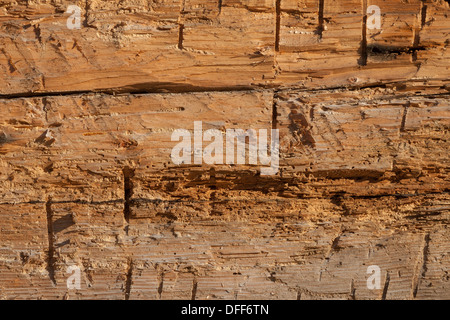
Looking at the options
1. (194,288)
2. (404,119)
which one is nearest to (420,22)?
(404,119)

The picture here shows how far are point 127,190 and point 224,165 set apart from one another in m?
0.51

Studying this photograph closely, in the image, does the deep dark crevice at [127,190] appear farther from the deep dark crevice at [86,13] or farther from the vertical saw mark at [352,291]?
the vertical saw mark at [352,291]

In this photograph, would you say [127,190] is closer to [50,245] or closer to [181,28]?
[50,245]

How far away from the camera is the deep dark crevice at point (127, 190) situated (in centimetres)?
211

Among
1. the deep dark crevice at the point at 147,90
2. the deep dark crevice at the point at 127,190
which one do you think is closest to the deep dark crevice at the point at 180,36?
the deep dark crevice at the point at 147,90

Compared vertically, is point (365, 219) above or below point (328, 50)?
below

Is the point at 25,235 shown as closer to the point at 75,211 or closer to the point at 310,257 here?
the point at 75,211

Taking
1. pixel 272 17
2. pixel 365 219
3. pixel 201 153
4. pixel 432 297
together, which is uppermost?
pixel 272 17

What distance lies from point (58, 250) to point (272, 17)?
5.12 ft

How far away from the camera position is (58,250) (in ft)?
7.08

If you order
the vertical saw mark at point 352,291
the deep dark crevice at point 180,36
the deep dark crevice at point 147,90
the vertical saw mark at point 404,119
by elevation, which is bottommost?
the vertical saw mark at point 352,291

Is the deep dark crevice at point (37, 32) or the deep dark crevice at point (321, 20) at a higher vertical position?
the deep dark crevice at point (321, 20)

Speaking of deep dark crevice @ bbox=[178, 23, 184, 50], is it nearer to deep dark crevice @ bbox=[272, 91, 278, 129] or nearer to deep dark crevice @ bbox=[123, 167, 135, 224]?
deep dark crevice @ bbox=[272, 91, 278, 129]

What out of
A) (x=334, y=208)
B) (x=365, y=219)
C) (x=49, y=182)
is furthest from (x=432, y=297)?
(x=49, y=182)
